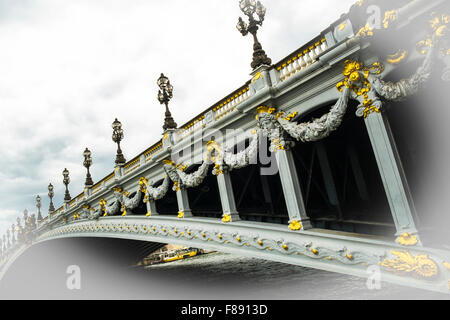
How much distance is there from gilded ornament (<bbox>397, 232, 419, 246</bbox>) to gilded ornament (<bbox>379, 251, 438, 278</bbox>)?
0.21 meters

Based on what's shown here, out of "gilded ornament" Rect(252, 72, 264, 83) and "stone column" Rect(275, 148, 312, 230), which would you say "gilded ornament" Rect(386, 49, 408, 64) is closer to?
"stone column" Rect(275, 148, 312, 230)

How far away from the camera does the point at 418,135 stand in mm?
9320

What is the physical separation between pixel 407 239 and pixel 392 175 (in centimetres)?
141

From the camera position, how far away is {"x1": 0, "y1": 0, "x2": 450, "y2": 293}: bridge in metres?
6.64

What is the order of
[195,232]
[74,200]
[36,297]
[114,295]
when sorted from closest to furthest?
1. [195,232]
2. [114,295]
3. [74,200]
4. [36,297]

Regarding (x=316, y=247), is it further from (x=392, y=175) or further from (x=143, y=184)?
(x=143, y=184)

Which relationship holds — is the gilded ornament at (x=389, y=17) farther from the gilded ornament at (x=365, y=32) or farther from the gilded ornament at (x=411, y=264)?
the gilded ornament at (x=411, y=264)

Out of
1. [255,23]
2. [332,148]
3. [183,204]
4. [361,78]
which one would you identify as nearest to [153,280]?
[183,204]

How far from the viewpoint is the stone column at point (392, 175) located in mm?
6836

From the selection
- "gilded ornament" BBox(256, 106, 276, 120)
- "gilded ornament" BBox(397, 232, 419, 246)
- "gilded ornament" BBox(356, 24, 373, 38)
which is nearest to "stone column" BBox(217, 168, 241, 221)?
"gilded ornament" BBox(256, 106, 276, 120)
